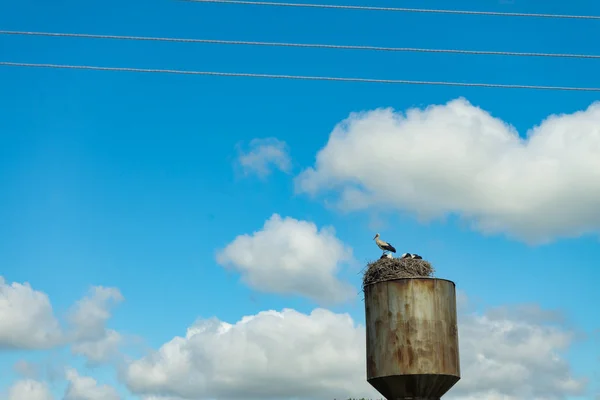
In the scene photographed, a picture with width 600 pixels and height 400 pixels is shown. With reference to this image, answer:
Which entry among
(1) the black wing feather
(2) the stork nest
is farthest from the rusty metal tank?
(1) the black wing feather

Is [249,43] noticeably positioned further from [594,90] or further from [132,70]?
[594,90]

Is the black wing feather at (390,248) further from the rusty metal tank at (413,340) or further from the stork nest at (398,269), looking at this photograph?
the rusty metal tank at (413,340)

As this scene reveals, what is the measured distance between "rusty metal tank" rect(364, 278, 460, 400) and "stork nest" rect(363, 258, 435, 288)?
11.1 inches

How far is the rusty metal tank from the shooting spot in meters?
25.0

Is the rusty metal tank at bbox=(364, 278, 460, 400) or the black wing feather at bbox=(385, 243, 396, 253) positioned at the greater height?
the black wing feather at bbox=(385, 243, 396, 253)

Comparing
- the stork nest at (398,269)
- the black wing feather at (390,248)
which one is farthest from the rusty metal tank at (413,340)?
the black wing feather at (390,248)

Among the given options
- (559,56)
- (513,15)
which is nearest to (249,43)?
(513,15)

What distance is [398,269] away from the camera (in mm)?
26219

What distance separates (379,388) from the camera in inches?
1035

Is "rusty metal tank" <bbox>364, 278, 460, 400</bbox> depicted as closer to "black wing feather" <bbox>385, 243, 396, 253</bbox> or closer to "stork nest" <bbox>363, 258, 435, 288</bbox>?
"stork nest" <bbox>363, 258, 435, 288</bbox>

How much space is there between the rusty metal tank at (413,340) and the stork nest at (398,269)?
28 cm

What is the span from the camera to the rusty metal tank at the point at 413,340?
82.2 ft

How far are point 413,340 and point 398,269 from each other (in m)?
2.53

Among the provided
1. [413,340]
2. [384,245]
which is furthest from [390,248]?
[413,340]
